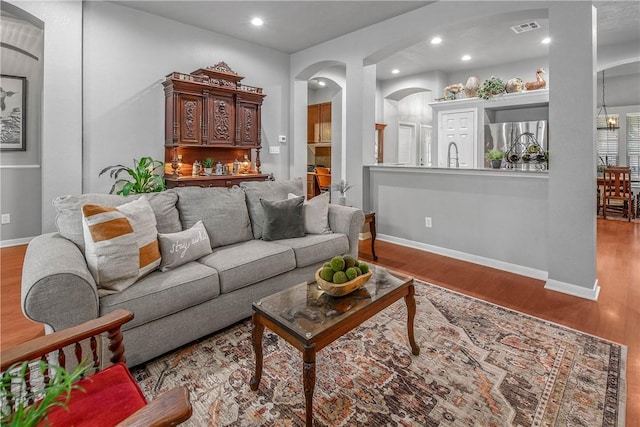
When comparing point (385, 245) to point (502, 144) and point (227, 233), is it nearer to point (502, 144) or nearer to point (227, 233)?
point (227, 233)

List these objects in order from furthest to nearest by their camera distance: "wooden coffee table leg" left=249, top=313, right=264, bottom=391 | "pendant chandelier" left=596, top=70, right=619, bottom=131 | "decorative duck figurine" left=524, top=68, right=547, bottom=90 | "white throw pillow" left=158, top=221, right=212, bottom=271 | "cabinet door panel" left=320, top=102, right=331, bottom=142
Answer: "cabinet door panel" left=320, top=102, right=331, bottom=142, "pendant chandelier" left=596, top=70, right=619, bottom=131, "decorative duck figurine" left=524, top=68, right=547, bottom=90, "white throw pillow" left=158, top=221, right=212, bottom=271, "wooden coffee table leg" left=249, top=313, right=264, bottom=391

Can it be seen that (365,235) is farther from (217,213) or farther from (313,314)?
(313,314)

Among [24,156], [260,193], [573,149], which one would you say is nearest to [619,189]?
[573,149]

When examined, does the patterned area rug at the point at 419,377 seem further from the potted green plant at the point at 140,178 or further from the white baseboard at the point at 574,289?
the potted green plant at the point at 140,178

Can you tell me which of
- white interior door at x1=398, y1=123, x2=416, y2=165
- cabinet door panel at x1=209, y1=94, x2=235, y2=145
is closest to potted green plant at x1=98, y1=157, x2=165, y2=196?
cabinet door panel at x1=209, y1=94, x2=235, y2=145

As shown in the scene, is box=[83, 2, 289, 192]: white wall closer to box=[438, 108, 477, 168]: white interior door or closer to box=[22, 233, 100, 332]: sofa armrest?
box=[22, 233, 100, 332]: sofa armrest

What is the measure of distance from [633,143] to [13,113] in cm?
1113

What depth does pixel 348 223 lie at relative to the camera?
3258mm

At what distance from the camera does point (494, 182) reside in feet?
12.2

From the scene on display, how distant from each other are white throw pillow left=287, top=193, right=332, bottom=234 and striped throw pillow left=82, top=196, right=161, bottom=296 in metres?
1.44

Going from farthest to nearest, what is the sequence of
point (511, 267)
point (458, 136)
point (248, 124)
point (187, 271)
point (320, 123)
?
point (320, 123) < point (458, 136) < point (248, 124) < point (511, 267) < point (187, 271)

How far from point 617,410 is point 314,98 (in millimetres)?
8267

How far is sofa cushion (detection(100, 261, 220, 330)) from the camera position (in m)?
1.85

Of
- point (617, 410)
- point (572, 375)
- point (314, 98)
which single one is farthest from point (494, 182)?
point (314, 98)
